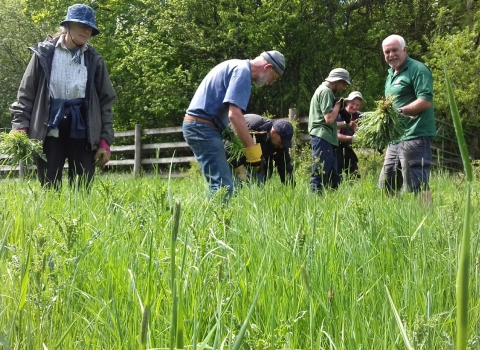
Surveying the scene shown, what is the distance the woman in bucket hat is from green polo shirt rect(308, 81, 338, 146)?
2526 mm

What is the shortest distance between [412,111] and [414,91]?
0.29 metres

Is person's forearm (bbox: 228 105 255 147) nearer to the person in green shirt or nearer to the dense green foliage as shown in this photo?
the person in green shirt

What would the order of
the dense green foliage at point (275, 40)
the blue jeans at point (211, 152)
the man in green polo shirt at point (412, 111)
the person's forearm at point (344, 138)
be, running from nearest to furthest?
the blue jeans at point (211, 152) < the man in green polo shirt at point (412, 111) < the person's forearm at point (344, 138) < the dense green foliage at point (275, 40)

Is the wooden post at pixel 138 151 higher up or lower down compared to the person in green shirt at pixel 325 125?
lower down

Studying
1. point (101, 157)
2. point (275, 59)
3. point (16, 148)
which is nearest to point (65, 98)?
point (101, 157)

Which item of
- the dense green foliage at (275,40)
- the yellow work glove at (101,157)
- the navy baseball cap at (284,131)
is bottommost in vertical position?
the yellow work glove at (101,157)

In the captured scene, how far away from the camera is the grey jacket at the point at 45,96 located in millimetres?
3734

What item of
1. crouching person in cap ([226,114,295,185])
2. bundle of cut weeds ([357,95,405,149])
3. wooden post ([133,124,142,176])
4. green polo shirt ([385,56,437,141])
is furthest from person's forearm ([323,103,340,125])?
wooden post ([133,124,142,176])

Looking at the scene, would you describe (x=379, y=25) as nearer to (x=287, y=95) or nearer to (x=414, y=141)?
(x=287, y=95)

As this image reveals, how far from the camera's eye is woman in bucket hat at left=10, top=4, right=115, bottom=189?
374 centimetres

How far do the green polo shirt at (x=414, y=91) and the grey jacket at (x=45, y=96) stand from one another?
237cm

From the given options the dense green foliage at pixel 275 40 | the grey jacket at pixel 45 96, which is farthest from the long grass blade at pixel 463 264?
the dense green foliage at pixel 275 40

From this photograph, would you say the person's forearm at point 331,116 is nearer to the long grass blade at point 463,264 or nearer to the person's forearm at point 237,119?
the person's forearm at point 237,119

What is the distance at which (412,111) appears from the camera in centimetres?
430
